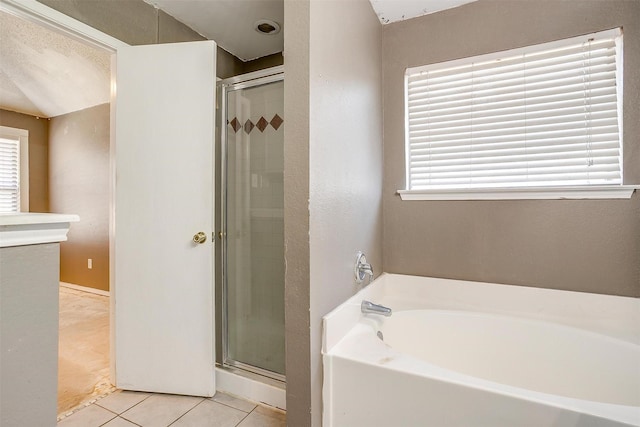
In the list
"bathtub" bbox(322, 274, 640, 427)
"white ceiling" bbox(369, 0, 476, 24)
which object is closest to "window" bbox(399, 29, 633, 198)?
"white ceiling" bbox(369, 0, 476, 24)

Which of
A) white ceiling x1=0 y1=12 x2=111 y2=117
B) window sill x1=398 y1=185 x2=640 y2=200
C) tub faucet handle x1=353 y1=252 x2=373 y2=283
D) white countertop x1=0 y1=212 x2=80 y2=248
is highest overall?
white ceiling x1=0 y1=12 x2=111 y2=117

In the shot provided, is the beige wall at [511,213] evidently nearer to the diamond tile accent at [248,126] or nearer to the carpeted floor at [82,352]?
the diamond tile accent at [248,126]

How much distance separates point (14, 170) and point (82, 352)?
3.27 metres

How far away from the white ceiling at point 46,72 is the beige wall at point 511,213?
8.36 ft

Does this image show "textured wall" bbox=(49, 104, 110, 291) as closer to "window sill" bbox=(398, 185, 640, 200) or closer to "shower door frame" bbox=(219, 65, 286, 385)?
"shower door frame" bbox=(219, 65, 286, 385)

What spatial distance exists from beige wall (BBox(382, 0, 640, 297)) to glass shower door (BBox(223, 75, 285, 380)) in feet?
2.37

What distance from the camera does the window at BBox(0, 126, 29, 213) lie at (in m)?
3.83

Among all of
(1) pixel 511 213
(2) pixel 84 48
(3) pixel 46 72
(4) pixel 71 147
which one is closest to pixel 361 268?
(1) pixel 511 213

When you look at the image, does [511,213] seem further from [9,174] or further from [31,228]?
[9,174]

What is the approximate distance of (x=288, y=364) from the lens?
3.73 ft

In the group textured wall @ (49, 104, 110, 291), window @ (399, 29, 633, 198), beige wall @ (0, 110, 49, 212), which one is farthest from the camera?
beige wall @ (0, 110, 49, 212)

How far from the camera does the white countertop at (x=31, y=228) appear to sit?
0.66 metres

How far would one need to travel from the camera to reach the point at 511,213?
62.4 inches

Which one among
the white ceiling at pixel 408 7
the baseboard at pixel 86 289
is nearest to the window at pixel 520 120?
the white ceiling at pixel 408 7
